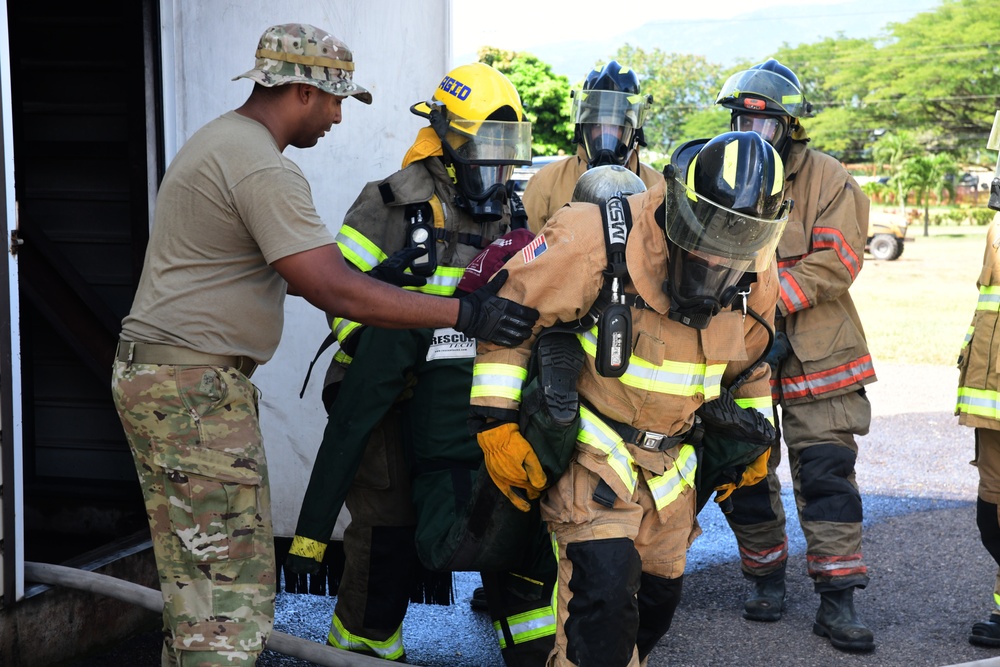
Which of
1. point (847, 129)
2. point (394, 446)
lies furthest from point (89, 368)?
point (847, 129)

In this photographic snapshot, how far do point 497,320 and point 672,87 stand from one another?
55220 mm

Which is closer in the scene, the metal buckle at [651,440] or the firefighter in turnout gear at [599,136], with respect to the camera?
the metal buckle at [651,440]

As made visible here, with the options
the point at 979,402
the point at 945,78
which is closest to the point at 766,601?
the point at 979,402

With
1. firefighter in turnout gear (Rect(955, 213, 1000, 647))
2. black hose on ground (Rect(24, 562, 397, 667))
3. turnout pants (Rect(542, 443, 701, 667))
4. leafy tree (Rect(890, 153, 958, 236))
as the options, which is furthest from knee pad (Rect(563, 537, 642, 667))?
leafy tree (Rect(890, 153, 958, 236))

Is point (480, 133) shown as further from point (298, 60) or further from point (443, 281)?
point (298, 60)

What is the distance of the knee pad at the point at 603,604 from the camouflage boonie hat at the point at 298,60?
4.92 ft

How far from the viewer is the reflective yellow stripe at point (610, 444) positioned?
3004mm

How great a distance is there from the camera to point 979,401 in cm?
445

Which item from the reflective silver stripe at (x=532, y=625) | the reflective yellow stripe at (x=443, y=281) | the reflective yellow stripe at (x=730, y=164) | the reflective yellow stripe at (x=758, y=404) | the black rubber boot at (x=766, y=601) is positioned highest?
the reflective yellow stripe at (x=730, y=164)

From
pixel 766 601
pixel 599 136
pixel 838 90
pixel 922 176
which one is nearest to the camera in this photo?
pixel 766 601

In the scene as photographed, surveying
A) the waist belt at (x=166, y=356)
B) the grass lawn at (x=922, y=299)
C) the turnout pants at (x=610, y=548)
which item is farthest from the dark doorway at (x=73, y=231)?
the grass lawn at (x=922, y=299)

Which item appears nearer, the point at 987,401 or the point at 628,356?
the point at 628,356

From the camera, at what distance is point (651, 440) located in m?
3.08

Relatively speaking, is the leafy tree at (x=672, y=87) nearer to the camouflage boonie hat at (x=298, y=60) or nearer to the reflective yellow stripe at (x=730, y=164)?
the camouflage boonie hat at (x=298, y=60)
